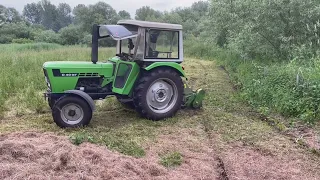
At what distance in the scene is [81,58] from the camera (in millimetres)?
14594

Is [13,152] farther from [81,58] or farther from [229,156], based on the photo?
[81,58]

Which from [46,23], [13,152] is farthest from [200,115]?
[46,23]

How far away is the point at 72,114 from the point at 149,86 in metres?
1.47

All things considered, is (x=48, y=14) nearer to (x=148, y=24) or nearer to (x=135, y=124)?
(x=148, y=24)

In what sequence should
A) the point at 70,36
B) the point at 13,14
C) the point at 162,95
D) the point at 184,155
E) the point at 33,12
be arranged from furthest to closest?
1. the point at 33,12
2. the point at 13,14
3. the point at 70,36
4. the point at 162,95
5. the point at 184,155

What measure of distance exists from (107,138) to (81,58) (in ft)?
32.9

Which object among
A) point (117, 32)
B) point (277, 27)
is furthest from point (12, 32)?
point (117, 32)

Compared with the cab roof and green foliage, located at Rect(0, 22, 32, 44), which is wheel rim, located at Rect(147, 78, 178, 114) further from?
green foliage, located at Rect(0, 22, 32, 44)

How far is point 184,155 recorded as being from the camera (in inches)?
188

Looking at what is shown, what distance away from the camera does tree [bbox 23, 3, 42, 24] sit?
7206cm

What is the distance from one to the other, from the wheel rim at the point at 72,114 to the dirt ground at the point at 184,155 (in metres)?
0.34

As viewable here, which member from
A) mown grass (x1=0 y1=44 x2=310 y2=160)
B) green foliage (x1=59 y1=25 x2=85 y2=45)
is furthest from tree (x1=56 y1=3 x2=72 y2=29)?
mown grass (x1=0 y1=44 x2=310 y2=160)

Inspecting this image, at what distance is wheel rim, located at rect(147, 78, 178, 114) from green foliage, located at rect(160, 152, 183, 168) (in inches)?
74.2

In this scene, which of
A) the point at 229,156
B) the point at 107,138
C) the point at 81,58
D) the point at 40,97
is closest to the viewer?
the point at 229,156
